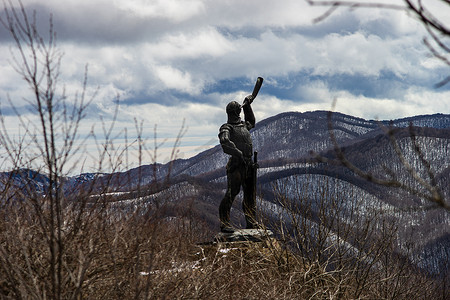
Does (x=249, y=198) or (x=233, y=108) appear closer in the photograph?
(x=233, y=108)

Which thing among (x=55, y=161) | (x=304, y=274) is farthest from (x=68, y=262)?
(x=304, y=274)

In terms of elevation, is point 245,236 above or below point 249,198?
below

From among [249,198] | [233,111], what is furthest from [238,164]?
[233,111]

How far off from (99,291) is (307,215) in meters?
5.49

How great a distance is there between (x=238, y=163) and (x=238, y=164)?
0.9 inches

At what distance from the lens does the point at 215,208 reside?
154 meters

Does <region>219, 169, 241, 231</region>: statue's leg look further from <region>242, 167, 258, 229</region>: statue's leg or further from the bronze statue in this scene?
<region>242, 167, 258, 229</region>: statue's leg

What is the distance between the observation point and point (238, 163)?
1178 centimetres

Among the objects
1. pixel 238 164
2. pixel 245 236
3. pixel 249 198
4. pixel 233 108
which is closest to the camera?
pixel 245 236

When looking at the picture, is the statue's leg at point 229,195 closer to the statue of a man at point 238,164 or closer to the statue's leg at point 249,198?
the statue of a man at point 238,164

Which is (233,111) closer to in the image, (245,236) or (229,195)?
(229,195)

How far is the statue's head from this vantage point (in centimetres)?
1193

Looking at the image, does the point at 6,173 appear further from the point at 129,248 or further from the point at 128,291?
the point at 128,291

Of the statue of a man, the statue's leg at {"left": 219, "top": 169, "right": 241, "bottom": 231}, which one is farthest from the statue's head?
the statue's leg at {"left": 219, "top": 169, "right": 241, "bottom": 231}
